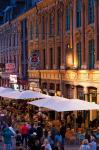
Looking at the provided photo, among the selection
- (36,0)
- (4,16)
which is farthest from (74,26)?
(4,16)

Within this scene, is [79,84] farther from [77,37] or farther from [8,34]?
[8,34]

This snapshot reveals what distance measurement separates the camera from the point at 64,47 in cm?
4109

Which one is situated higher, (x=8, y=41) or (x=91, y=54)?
(x=8, y=41)

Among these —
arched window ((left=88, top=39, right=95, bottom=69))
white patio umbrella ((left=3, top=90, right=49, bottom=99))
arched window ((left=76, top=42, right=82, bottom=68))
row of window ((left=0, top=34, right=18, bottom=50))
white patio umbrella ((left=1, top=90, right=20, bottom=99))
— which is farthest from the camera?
row of window ((left=0, top=34, right=18, bottom=50))

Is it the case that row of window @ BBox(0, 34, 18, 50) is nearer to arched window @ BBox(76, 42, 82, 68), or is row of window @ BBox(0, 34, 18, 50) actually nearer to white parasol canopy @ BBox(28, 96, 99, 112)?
arched window @ BBox(76, 42, 82, 68)

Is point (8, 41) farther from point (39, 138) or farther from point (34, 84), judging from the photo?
point (39, 138)

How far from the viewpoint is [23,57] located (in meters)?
56.8

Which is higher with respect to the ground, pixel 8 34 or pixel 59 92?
pixel 8 34

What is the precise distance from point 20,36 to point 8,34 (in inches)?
282

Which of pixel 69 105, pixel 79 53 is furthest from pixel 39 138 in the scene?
pixel 79 53

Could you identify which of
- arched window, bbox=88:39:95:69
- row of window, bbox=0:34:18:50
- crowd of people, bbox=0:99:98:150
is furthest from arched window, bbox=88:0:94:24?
row of window, bbox=0:34:18:50

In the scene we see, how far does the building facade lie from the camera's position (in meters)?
35.3

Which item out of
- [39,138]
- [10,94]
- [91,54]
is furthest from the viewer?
[10,94]

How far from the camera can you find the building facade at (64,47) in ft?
116
